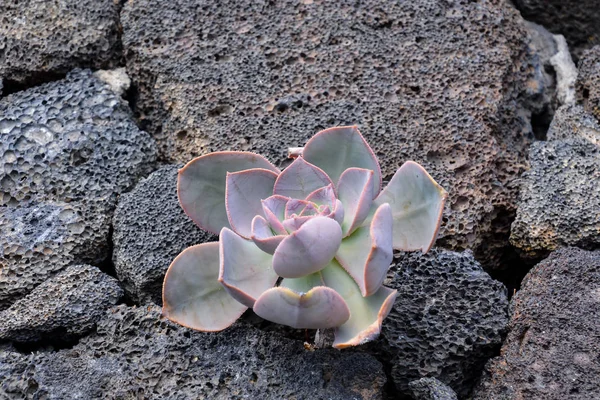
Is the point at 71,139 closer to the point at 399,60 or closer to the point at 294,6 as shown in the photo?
the point at 294,6

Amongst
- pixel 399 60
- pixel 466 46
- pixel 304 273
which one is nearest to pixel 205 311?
pixel 304 273

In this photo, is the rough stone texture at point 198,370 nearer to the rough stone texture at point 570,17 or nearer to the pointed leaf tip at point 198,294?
the pointed leaf tip at point 198,294

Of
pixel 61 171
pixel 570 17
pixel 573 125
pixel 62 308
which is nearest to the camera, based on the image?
pixel 62 308

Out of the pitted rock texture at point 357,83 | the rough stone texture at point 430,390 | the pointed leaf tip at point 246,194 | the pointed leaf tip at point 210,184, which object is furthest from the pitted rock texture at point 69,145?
the rough stone texture at point 430,390

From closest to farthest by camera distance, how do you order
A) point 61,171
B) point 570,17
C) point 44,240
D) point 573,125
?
point 44,240 → point 61,171 → point 573,125 → point 570,17

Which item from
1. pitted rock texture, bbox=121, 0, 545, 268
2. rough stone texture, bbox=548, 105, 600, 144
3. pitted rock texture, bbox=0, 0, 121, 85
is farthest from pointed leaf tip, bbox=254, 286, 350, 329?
pitted rock texture, bbox=0, 0, 121, 85

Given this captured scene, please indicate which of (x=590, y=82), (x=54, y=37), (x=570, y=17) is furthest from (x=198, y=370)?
(x=570, y=17)

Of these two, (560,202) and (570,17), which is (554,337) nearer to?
(560,202)
